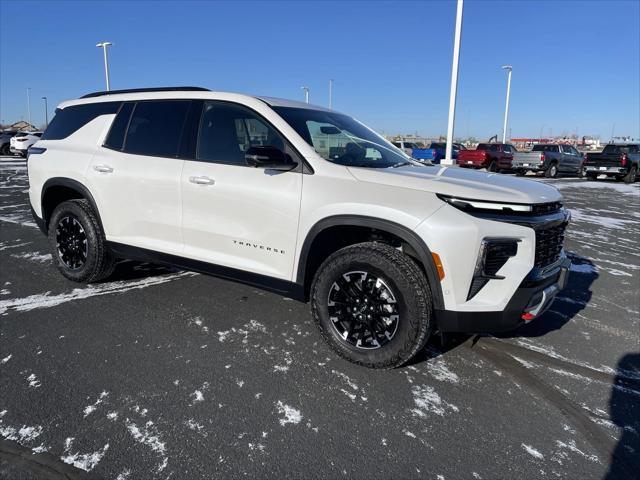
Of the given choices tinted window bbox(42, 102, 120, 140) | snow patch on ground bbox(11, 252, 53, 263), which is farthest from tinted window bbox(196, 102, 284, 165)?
snow patch on ground bbox(11, 252, 53, 263)

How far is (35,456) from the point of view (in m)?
2.28

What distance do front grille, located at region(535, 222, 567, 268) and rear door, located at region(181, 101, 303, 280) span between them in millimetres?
1629

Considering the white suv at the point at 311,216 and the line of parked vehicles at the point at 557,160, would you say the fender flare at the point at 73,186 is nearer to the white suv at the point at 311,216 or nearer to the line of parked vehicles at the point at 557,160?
the white suv at the point at 311,216

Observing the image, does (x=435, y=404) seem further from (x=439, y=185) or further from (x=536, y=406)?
(x=439, y=185)

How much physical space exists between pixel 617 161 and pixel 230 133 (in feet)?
73.6

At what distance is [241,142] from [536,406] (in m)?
2.84

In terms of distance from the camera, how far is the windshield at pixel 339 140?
362 centimetres

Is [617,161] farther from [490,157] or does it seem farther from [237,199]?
[237,199]

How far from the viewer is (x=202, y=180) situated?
3775 mm

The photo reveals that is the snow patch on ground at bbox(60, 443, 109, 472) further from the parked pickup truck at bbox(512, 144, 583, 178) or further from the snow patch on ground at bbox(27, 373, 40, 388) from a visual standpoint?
the parked pickup truck at bbox(512, 144, 583, 178)

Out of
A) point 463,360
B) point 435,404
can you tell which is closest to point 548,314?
point 463,360

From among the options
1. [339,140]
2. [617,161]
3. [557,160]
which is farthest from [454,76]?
[339,140]

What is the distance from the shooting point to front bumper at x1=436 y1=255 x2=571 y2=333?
2916mm

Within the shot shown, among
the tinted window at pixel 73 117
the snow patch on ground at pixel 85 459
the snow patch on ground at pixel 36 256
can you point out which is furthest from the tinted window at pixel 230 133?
the snow patch on ground at pixel 36 256
